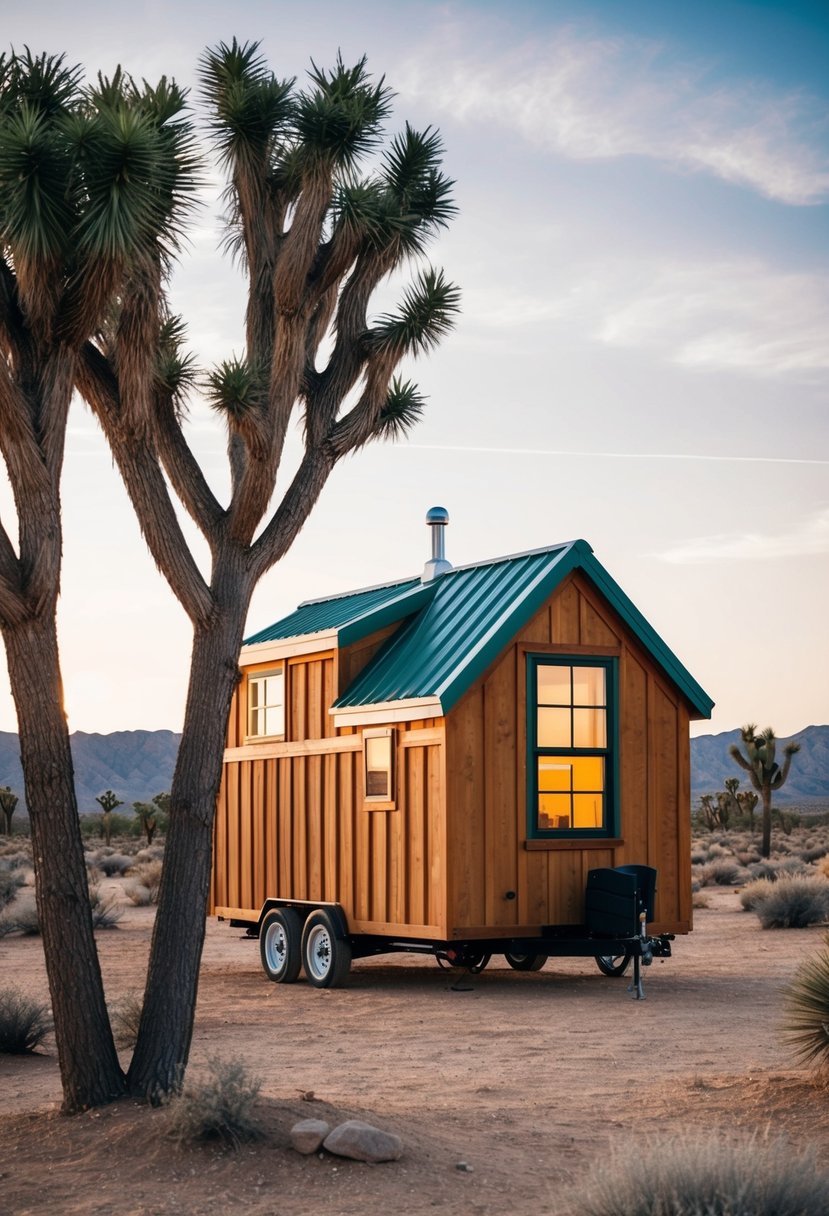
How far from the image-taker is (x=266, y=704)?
18.8m

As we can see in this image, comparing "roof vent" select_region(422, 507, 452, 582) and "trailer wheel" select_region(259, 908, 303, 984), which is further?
"roof vent" select_region(422, 507, 452, 582)

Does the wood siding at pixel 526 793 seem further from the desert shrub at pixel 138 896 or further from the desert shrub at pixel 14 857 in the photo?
the desert shrub at pixel 14 857

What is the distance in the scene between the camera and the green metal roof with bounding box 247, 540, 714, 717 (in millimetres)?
15188

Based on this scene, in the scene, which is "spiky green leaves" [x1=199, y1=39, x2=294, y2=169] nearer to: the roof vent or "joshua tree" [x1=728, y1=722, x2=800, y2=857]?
the roof vent

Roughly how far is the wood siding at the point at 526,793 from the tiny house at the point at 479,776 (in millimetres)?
18

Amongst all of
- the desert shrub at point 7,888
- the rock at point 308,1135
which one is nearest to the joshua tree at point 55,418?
the rock at point 308,1135

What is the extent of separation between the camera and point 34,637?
28.2 ft

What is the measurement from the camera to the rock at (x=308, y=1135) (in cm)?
771

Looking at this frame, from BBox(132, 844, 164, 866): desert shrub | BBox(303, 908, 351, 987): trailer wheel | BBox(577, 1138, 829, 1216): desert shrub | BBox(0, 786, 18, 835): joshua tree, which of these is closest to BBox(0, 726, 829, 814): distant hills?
BBox(0, 786, 18, 835): joshua tree

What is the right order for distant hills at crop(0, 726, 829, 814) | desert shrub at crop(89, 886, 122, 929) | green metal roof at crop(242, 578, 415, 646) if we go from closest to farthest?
1. green metal roof at crop(242, 578, 415, 646)
2. desert shrub at crop(89, 886, 122, 929)
3. distant hills at crop(0, 726, 829, 814)

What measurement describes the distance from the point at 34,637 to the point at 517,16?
9.32 metres

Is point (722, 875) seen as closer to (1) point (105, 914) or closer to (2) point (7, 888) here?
(1) point (105, 914)

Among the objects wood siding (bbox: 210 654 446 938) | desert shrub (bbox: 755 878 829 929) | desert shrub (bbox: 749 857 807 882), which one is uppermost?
wood siding (bbox: 210 654 446 938)

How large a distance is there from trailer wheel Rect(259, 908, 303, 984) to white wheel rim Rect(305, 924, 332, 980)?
28cm
